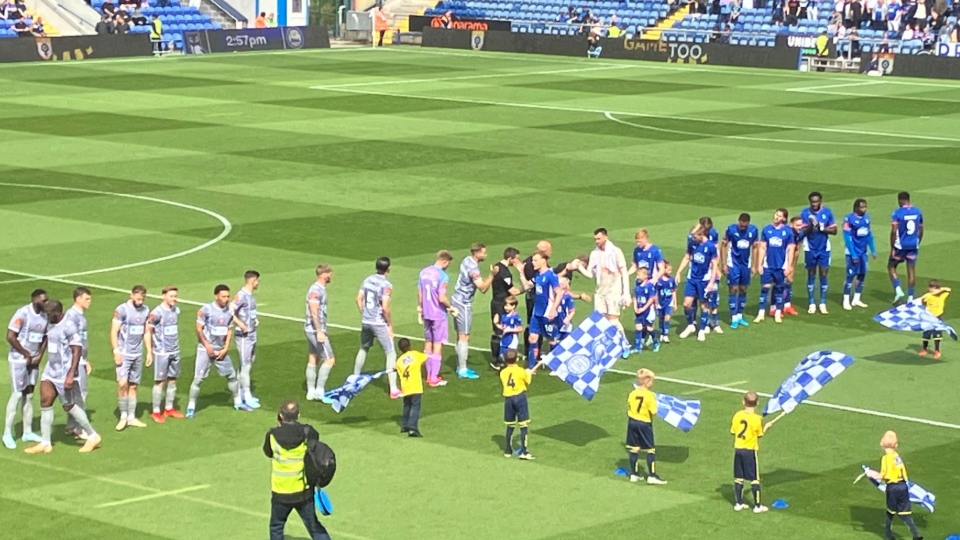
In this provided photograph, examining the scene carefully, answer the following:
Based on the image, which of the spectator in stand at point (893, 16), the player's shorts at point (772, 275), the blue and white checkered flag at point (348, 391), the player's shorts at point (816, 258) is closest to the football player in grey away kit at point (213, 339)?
the blue and white checkered flag at point (348, 391)

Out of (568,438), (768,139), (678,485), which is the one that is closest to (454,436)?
(568,438)

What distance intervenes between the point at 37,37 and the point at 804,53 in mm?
34129

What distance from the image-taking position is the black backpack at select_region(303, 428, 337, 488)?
55.1ft

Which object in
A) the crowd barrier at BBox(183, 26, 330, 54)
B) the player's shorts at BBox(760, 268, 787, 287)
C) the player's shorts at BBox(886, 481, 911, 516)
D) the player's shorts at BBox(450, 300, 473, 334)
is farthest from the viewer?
the crowd barrier at BBox(183, 26, 330, 54)

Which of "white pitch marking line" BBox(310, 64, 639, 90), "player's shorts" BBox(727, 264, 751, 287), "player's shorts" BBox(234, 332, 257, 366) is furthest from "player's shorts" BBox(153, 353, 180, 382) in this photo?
"white pitch marking line" BBox(310, 64, 639, 90)

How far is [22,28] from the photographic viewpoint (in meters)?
76.6

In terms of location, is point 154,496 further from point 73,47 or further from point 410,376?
point 73,47

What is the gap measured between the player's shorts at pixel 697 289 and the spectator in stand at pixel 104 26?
56.1 meters

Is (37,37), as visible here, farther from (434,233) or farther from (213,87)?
(434,233)

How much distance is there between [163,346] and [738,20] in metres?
67.9

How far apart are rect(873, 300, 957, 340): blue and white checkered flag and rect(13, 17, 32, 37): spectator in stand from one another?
5756cm

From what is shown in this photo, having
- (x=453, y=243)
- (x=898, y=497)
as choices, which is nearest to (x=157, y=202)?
(x=453, y=243)

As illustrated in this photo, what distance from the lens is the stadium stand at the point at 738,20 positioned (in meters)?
79.9

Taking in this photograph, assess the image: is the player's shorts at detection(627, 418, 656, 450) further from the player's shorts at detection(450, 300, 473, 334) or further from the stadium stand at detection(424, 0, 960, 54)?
the stadium stand at detection(424, 0, 960, 54)
